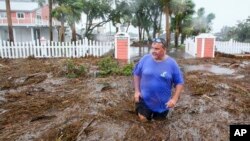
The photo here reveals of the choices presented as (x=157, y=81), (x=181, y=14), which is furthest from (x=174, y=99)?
(x=181, y=14)

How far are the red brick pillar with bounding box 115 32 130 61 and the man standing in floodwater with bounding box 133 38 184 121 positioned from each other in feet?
29.7

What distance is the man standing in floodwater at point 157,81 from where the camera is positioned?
142 inches

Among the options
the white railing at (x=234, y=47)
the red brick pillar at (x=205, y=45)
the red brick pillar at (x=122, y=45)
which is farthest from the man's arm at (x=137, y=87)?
the white railing at (x=234, y=47)

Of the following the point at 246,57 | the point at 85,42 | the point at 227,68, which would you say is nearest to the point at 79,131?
the point at 227,68

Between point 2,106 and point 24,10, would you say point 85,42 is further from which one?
point 24,10

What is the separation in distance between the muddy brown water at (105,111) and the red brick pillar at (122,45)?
17.1 ft

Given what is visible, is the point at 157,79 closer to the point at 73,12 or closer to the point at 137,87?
the point at 137,87

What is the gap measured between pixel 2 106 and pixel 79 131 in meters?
2.42

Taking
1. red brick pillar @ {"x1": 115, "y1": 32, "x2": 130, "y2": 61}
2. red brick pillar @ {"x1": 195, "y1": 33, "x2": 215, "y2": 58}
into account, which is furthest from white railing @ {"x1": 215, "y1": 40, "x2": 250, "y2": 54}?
red brick pillar @ {"x1": 115, "y1": 32, "x2": 130, "y2": 61}

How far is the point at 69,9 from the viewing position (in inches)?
773

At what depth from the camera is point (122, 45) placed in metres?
12.9

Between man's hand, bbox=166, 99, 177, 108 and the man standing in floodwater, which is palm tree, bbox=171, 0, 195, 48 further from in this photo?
man's hand, bbox=166, 99, 177, 108

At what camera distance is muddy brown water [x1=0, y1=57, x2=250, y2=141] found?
392 centimetres

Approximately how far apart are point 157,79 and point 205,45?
1122cm
